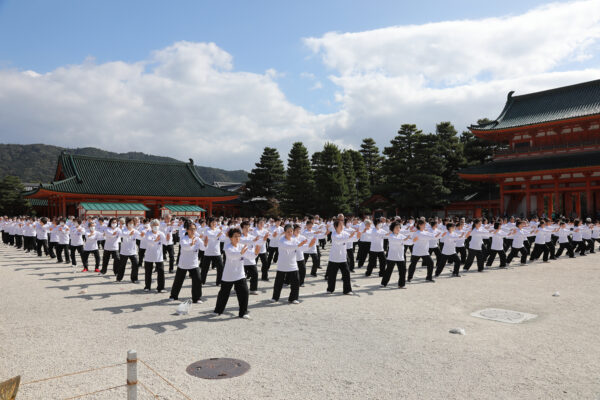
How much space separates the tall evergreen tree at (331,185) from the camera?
3844 cm

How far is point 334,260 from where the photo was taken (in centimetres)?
966

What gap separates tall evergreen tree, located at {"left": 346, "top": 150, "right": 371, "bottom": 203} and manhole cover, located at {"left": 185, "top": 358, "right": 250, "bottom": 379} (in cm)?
4113

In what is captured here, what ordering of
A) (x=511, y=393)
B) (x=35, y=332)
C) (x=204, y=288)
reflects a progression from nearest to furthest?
1. (x=511, y=393)
2. (x=35, y=332)
3. (x=204, y=288)

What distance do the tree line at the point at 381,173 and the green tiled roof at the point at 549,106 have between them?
3349 millimetres

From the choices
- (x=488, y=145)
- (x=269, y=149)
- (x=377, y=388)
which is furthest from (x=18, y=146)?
(x=377, y=388)

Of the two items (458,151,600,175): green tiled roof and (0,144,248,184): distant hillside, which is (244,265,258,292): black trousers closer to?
(458,151,600,175): green tiled roof

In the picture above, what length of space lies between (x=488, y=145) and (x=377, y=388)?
3959 cm

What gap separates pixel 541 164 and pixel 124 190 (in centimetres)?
3220

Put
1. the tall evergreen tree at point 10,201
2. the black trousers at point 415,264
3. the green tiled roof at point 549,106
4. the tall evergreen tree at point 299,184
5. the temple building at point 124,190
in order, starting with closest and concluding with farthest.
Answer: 1. the black trousers at point 415,264
2. the green tiled roof at point 549,106
3. the temple building at point 124,190
4. the tall evergreen tree at point 299,184
5. the tall evergreen tree at point 10,201

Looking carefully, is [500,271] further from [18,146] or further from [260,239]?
[18,146]

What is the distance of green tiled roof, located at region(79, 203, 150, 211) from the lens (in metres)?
32.6

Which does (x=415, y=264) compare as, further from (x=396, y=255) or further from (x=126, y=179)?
(x=126, y=179)

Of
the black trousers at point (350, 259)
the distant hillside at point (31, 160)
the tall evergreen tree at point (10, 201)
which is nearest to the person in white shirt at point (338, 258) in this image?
the black trousers at point (350, 259)

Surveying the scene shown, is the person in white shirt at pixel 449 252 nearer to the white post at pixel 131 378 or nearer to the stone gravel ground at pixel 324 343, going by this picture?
the stone gravel ground at pixel 324 343
